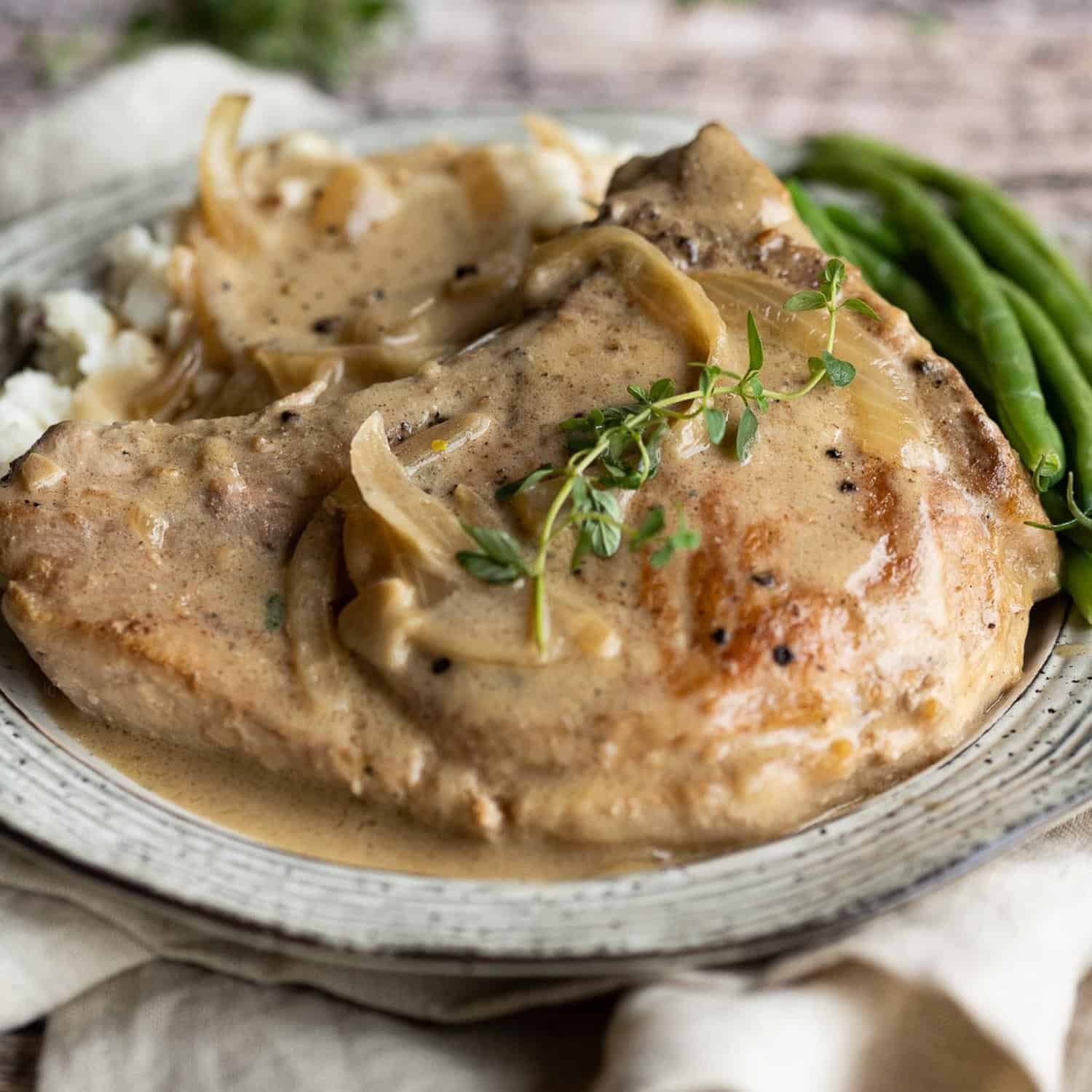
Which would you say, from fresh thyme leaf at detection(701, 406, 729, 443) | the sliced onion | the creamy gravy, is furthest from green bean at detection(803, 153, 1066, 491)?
the creamy gravy

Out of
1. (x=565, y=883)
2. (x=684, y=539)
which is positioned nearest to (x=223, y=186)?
(x=684, y=539)

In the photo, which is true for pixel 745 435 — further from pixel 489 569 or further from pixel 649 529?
pixel 489 569

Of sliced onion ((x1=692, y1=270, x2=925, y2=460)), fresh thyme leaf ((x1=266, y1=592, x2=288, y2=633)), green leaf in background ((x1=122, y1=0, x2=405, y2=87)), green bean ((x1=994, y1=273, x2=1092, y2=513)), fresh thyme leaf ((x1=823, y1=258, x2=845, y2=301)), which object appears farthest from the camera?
green leaf in background ((x1=122, y1=0, x2=405, y2=87))

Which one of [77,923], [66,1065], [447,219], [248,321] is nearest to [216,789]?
[77,923]

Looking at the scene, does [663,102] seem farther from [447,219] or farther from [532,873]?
[532,873]

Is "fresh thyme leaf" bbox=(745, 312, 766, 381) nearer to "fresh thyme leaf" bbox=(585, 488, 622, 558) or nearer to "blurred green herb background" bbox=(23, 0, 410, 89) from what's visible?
"fresh thyme leaf" bbox=(585, 488, 622, 558)

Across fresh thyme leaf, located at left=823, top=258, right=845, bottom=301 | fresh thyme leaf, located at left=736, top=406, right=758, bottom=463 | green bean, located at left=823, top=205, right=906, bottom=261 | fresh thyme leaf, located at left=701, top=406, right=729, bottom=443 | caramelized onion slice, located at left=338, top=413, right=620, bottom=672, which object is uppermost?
fresh thyme leaf, located at left=823, top=258, right=845, bottom=301

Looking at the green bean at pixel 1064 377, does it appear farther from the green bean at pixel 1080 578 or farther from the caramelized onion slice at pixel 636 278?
the caramelized onion slice at pixel 636 278
